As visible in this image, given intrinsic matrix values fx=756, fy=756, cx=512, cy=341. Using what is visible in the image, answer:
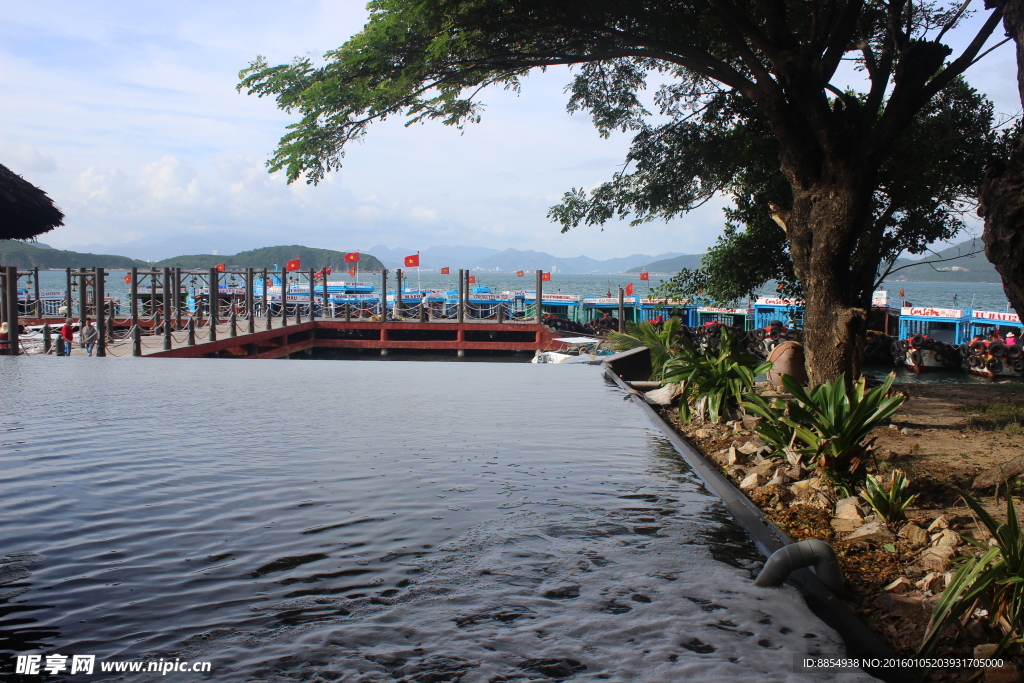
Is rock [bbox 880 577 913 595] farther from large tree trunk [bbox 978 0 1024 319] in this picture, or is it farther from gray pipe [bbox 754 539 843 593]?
large tree trunk [bbox 978 0 1024 319]

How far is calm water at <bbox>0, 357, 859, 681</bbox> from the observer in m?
2.94

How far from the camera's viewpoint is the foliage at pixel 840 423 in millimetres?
5398

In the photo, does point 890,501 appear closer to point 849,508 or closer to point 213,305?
point 849,508

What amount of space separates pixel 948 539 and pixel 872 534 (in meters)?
0.49

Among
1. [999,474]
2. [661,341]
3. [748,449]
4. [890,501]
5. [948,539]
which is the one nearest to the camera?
[948,539]

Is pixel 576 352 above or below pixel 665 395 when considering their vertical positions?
below

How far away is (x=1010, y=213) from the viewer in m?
3.69

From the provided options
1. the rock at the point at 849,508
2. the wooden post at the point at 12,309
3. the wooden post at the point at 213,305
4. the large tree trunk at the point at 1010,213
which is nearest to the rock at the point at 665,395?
the rock at the point at 849,508

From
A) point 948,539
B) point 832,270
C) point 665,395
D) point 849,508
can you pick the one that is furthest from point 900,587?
point 665,395

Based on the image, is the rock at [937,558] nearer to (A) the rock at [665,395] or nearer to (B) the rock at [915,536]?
(B) the rock at [915,536]

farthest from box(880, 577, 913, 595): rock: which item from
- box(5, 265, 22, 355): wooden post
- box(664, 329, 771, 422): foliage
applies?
box(5, 265, 22, 355): wooden post

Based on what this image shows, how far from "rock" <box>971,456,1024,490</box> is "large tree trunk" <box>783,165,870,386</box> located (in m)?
2.44

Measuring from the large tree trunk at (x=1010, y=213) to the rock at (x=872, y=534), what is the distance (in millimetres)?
1453

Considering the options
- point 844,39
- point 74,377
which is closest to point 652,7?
point 844,39
